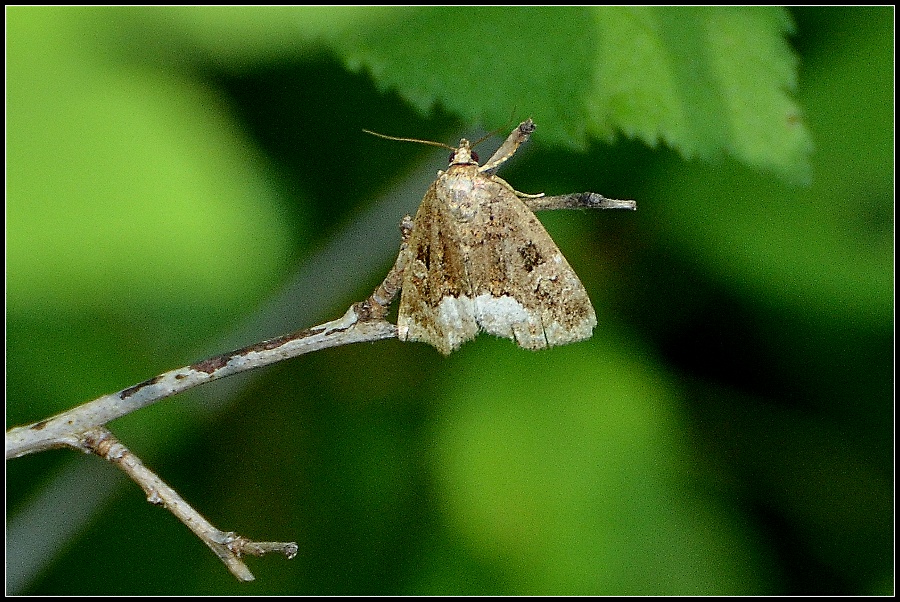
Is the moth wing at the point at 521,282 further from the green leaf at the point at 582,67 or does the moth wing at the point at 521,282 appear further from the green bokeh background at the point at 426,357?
the green bokeh background at the point at 426,357

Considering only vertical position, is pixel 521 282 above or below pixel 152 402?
above

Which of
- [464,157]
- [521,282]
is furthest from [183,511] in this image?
[464,157]

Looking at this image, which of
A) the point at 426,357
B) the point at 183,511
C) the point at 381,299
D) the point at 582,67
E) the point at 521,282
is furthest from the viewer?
the point at 426,357

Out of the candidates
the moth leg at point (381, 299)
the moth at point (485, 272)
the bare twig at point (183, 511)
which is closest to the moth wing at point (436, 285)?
the moth at point (485, 272)

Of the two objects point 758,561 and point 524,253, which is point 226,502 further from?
point 758,561

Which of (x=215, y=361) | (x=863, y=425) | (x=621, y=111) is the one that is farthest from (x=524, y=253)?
(x=863, y=425)

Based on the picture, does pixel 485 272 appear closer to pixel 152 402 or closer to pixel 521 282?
pixel 521 282
